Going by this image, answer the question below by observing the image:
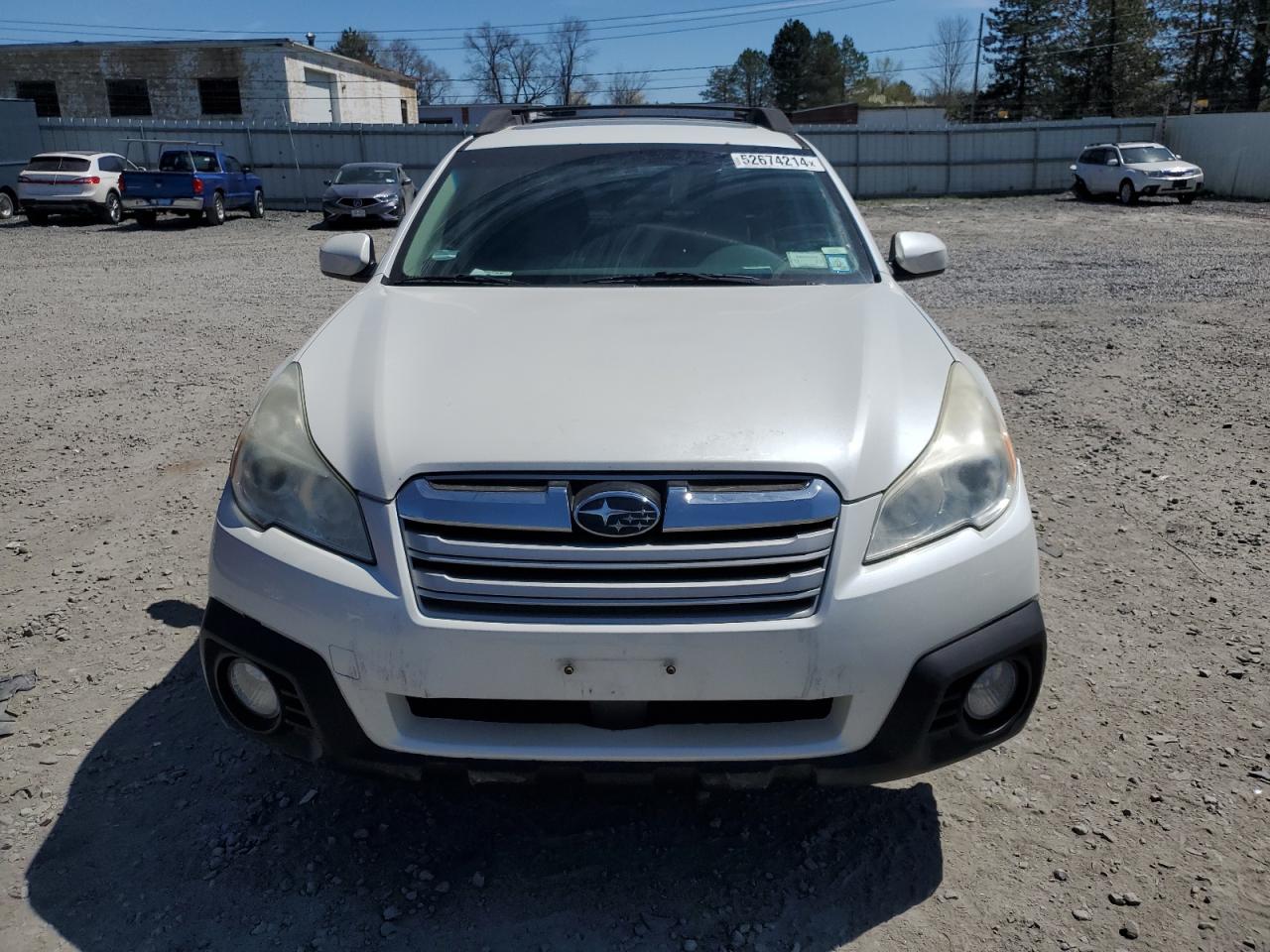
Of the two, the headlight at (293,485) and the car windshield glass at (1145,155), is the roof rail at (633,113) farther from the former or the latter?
the car windshield glass at (1145,155)

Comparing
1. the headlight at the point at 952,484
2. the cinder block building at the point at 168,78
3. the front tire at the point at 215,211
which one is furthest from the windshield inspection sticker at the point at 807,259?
the cinder block building at the point at 168,78

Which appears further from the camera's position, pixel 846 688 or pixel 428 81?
pixel 428 81

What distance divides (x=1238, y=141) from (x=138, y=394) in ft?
103

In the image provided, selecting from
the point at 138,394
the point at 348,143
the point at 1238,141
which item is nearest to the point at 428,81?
the point at 348,143

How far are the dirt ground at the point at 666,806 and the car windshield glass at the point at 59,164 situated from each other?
1885 cm

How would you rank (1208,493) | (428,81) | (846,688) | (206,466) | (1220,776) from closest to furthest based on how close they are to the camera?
(846,688), (1220,776), (1208,493), (206,466), (428,81)

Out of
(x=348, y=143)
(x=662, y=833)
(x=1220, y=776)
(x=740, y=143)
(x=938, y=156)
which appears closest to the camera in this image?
(x=662, y=833)

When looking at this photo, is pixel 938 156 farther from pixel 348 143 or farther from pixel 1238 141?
pixel 348 143

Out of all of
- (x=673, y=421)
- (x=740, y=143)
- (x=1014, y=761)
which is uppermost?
(x=740, y=143)

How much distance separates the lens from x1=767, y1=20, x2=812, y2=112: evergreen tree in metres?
75.7

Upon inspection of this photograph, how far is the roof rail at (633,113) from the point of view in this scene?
15.2 ft

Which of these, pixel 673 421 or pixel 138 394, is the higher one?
pixel 673 421

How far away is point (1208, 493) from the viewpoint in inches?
196

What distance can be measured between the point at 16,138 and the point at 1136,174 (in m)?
27.7
